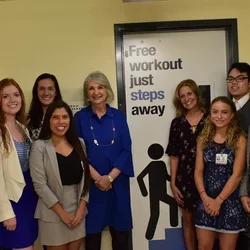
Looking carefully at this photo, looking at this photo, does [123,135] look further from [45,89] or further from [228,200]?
[228,200]

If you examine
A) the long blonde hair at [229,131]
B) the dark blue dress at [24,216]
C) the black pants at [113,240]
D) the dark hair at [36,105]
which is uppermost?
the dark hair at [36,105]

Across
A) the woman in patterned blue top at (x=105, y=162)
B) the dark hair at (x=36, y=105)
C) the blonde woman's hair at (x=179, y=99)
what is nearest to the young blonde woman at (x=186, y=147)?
the blonde woman's hair at (x=179, y=99)

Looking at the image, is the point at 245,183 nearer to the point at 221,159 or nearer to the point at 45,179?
the point at 221,159

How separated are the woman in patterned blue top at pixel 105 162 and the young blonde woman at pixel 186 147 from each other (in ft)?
1.28

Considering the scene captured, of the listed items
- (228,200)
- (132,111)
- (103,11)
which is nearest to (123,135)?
(132,111)

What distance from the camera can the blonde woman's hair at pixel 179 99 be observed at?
273 centimetres

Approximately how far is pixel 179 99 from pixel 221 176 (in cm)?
77

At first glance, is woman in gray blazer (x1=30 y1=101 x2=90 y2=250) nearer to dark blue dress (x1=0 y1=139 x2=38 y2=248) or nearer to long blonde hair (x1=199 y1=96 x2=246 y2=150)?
dark blue dress (x1=0 y1=139 x2=38 y2=248)

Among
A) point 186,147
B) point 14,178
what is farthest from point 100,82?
point 14,178

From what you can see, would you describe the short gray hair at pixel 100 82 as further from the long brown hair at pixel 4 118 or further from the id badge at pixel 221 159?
the id badge at pixel 221 159

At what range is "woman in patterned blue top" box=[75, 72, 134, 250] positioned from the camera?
257 centimetres

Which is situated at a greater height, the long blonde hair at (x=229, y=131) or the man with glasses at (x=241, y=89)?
the man with glasses at (x=241, y=89)

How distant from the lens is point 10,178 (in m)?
2.10

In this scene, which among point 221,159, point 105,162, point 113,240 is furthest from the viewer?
point 113,240
